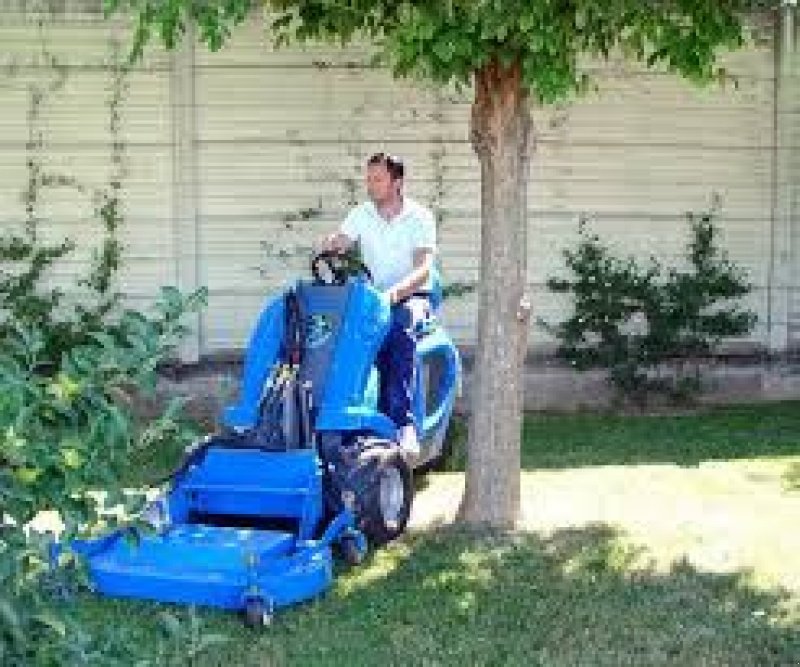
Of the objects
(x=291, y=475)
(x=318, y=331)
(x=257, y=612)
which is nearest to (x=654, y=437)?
(x=318, y=331)

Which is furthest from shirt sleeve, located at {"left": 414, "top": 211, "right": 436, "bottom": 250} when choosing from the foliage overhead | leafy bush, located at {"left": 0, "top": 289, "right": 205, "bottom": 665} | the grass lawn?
leafy bush, located at {"left": 0, "top": 289, "right": 205, "bottom": 665}

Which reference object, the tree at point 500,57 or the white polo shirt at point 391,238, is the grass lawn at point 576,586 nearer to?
the tree at point 500,57

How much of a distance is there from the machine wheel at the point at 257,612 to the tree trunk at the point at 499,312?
5.38 feet

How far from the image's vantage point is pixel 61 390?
2574mm

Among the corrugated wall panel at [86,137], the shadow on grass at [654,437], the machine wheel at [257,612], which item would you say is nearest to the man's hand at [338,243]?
the shadow on grass at [654,437]

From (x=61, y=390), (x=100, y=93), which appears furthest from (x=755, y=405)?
(x=61, y=390)

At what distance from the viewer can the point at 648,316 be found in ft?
35.3

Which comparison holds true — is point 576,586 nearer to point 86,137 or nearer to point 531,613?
point 531,613

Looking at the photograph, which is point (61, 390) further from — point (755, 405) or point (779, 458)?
point (755, 405)

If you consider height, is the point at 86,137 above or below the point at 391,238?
above

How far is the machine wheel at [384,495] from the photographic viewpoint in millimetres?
6812

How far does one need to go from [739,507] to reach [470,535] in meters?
1.56

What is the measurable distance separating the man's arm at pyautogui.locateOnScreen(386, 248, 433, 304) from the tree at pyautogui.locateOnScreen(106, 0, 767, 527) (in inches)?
21.8

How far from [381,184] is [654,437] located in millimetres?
2816
